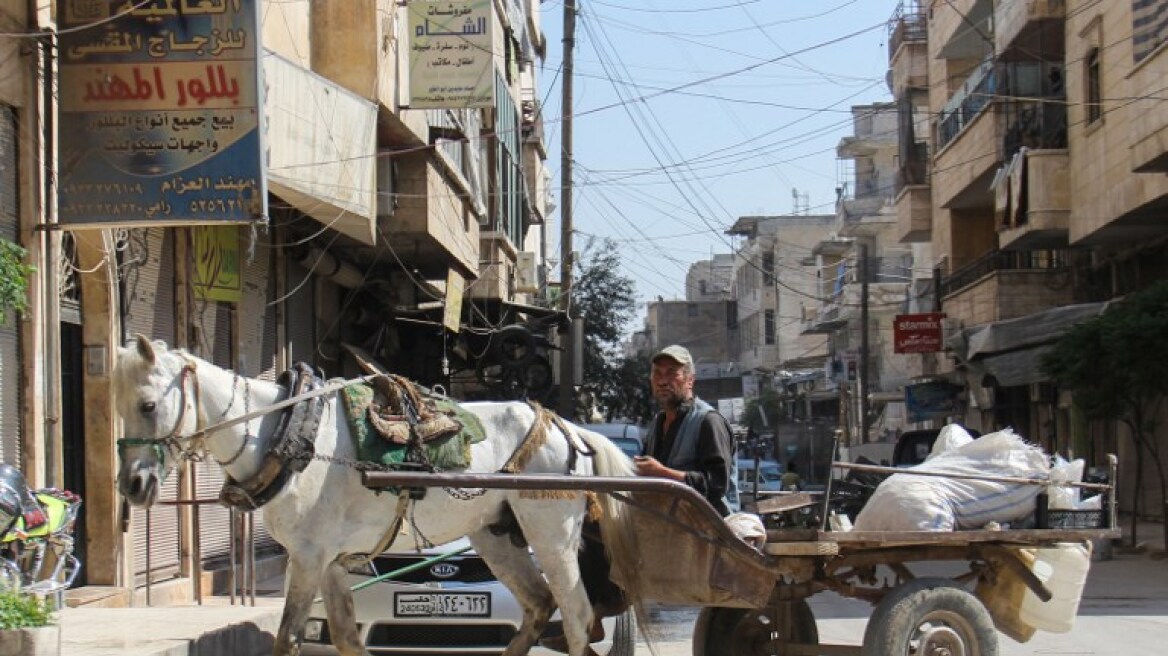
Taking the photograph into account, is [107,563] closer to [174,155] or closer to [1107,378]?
[174,155]

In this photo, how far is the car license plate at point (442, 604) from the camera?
866 cm

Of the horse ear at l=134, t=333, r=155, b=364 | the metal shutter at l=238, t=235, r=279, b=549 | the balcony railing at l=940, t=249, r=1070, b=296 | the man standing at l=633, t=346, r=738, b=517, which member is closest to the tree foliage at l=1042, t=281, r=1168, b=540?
the balcony railing at l=940, t=249, r=1070, b=296

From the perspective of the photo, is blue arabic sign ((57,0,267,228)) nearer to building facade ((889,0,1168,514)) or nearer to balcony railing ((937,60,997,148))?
building facade ((889,0,1168,514))

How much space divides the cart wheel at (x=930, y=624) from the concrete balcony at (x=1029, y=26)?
21.4 meters

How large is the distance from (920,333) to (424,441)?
30.2 m

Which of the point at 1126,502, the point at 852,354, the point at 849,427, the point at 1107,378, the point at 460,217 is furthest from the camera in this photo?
the point at 849,427

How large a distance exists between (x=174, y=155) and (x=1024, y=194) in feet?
62.4

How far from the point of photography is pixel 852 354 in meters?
56.1

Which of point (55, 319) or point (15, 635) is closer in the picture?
point (15, 635)

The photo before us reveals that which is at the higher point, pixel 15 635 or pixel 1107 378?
pixel 1107 378

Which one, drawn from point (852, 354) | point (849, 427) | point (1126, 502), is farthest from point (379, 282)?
point (849, 427)

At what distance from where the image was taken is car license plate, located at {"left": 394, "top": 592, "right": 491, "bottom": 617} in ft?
28.4

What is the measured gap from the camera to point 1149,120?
19469 millimetres

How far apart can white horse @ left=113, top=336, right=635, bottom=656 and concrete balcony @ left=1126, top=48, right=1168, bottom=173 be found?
14229 mm
